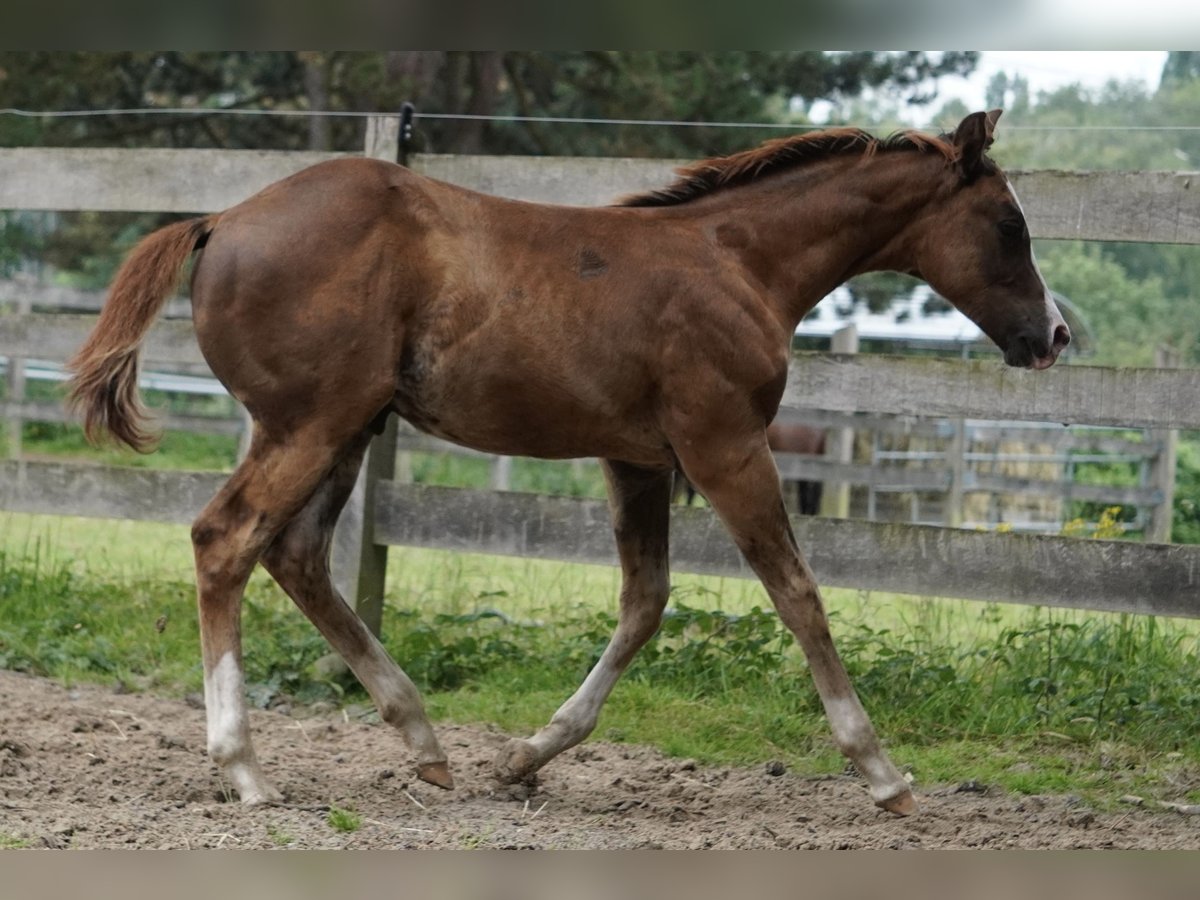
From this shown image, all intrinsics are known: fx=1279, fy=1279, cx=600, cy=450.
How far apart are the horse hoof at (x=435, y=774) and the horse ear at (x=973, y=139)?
259cm

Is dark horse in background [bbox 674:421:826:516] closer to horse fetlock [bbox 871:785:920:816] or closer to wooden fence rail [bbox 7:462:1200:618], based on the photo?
wooden fence rail [bbox 7:462:1200:618]

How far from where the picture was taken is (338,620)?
4.14 m

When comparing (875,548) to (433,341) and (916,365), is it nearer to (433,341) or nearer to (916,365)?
(916,365)

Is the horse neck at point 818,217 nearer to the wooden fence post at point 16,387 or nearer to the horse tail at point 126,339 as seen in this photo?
the horse tail at point 126,339

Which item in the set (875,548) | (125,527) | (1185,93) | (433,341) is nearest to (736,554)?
(875,548)

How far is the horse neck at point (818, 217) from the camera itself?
4270 millimetres

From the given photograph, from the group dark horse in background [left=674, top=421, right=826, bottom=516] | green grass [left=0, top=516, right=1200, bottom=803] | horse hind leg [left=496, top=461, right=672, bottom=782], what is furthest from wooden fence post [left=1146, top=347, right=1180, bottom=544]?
horse hind leg [left=496, top=461, right=672, bottom=782]

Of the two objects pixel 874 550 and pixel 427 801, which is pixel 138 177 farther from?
pixel 874 550

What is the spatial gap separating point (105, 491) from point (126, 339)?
2.18 m

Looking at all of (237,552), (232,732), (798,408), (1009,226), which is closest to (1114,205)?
(1009,226)

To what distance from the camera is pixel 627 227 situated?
415cm

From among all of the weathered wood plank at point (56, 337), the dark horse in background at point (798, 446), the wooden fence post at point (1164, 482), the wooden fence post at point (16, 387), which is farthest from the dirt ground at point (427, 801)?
the dark horse in background at point (798, 446)

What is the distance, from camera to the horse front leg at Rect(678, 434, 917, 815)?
3934 millimetres
